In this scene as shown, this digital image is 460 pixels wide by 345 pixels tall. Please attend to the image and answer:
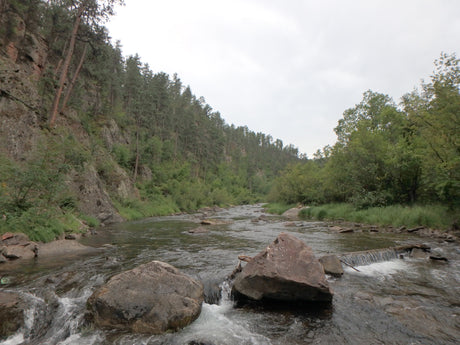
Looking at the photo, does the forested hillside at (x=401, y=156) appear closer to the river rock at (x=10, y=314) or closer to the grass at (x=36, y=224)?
the river rock at (x=10, y=314)

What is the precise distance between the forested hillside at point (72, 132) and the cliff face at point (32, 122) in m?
0.08

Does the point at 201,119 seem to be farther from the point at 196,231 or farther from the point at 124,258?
the point at 124,258

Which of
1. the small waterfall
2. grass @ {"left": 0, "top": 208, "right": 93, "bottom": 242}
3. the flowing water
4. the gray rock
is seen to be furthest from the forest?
the small waterfall

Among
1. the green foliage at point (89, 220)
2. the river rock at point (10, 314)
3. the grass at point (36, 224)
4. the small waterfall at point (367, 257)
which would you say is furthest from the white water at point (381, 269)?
the green foliage at point (89, 220)

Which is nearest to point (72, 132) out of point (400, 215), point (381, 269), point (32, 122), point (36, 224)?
point (32, 122)

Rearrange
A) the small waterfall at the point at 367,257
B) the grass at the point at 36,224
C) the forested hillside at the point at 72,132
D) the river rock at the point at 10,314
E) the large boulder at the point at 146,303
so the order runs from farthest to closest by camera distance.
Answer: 1. the forested hillside at the point at 72,132
2. the grass at the point at 36,224
3. the small waterfall at the point at 367,257
4. the large boulder at the point at 146,303
5. the river rock at the point at 10,314

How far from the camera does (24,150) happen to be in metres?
16.0

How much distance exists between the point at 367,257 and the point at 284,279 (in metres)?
5.53

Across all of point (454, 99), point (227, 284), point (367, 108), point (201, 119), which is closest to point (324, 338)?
point (227, 284)

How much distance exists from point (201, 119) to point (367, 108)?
4804cm

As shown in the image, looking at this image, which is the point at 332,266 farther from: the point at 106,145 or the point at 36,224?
the point at 106,145

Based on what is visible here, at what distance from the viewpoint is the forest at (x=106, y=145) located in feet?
39.5

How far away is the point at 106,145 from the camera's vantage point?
34625 mm

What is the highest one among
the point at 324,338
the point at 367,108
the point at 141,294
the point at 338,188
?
the point at 367,108
